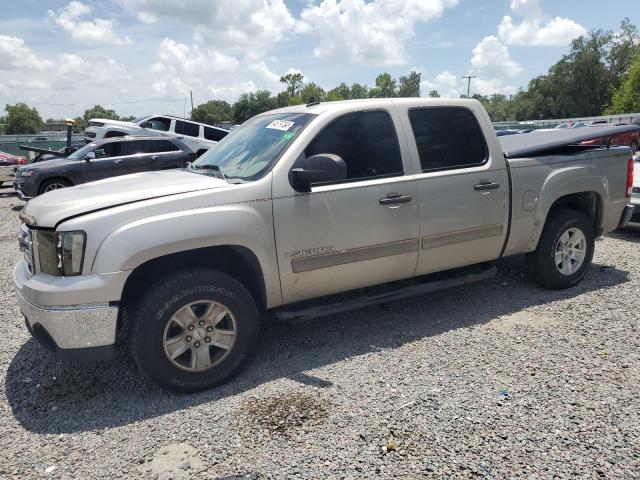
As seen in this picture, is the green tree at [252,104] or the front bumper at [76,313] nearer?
the front bumper at [76,313]

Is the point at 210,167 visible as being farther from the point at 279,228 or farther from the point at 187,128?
the point at 187,128

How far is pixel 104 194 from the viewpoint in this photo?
3.34 metres

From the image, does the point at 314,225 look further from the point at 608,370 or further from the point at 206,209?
the point at 608,370

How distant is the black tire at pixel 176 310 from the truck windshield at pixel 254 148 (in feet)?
2.74

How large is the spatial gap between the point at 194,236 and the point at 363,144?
61.0 inches

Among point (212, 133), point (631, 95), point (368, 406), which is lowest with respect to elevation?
point (368, 406)

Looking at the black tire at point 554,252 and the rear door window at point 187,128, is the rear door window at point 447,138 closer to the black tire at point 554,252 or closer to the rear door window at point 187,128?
the black tire at point 554,252

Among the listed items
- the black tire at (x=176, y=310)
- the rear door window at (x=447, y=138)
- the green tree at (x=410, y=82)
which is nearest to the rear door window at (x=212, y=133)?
the rear door window at (x=447, y=138)

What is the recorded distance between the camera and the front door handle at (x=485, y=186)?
4.32m

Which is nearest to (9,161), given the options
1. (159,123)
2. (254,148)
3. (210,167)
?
(159,123)

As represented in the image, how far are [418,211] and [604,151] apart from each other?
8.28ft

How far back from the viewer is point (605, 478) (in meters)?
2.50

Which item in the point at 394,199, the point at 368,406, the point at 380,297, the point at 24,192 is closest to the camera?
the point at 368,406

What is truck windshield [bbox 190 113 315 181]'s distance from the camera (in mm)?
3717
